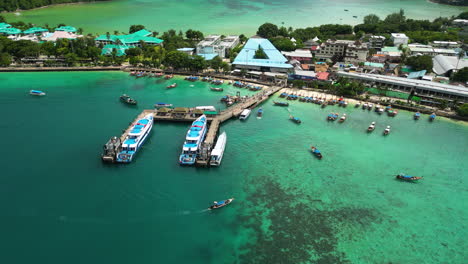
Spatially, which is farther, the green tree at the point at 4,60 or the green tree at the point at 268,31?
the green tree at the point at 268,31

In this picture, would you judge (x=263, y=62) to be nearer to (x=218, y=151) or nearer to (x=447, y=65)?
(x=218, y=151)

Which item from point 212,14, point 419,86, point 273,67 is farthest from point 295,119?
point 212,14

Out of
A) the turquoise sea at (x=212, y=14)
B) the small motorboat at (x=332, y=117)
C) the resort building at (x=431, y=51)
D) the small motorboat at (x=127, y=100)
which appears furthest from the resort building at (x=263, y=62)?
the turquoise sea at (x=212, y=14)

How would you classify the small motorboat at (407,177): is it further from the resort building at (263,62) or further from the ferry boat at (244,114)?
the resort building at (263,62)

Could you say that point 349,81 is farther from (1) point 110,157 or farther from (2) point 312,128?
(1) point 110,157

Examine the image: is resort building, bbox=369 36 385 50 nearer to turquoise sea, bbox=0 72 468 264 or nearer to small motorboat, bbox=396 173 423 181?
turquoise sea, bbox=0 72 468 264

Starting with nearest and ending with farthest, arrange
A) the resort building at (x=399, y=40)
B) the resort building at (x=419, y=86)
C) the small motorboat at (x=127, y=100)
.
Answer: the small motorboat at (x=127, y=100) < the resort building at (x=419, y=86) < the resort building at (x=399, y=40)

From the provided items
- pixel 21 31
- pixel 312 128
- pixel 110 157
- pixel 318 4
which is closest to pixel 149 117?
pixel 110 157
